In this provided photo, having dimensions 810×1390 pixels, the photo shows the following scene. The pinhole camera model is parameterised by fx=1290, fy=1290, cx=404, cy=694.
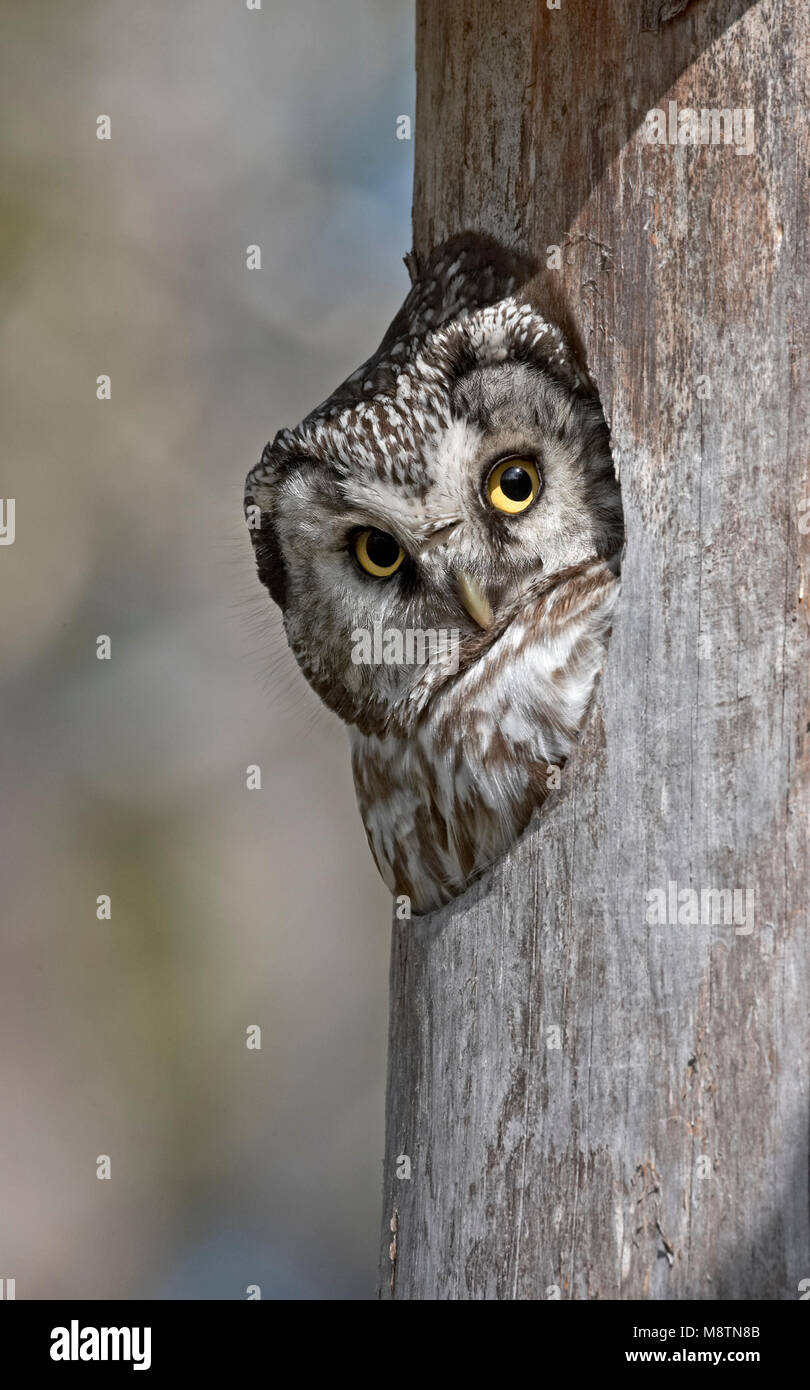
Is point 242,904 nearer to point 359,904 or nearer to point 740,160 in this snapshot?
point 359,904

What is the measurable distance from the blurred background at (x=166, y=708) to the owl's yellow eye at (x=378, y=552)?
4387mm

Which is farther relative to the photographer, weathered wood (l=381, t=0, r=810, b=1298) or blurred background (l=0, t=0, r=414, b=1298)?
blurred background (l=0, t=0, r=414, b=1298)

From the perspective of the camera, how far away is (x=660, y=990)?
6.46 ft

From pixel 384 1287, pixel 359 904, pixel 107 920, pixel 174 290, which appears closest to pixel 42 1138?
pixel 107 920

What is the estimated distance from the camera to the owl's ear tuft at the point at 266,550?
304 centimetres

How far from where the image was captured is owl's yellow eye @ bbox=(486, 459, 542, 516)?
8.38 feet

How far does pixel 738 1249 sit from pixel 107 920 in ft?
20.2

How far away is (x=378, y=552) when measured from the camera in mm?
2807

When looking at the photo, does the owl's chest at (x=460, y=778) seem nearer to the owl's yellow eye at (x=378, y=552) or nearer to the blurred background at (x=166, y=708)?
the owl's yellow eye at (x=378, y=552)

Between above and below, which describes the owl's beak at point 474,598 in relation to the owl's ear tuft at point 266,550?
below

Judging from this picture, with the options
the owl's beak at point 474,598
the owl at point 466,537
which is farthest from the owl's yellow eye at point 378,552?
the owl's beak at point 474,598

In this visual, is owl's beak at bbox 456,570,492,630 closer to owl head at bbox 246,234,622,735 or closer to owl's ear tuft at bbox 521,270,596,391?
owl head at bbox 246,234,622,735

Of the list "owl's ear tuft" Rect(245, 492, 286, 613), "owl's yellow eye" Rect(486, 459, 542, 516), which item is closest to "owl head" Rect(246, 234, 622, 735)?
"owl's yellow eye" Rect(486, 459, 542, 516)

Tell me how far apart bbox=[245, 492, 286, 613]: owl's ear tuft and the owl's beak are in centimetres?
61
